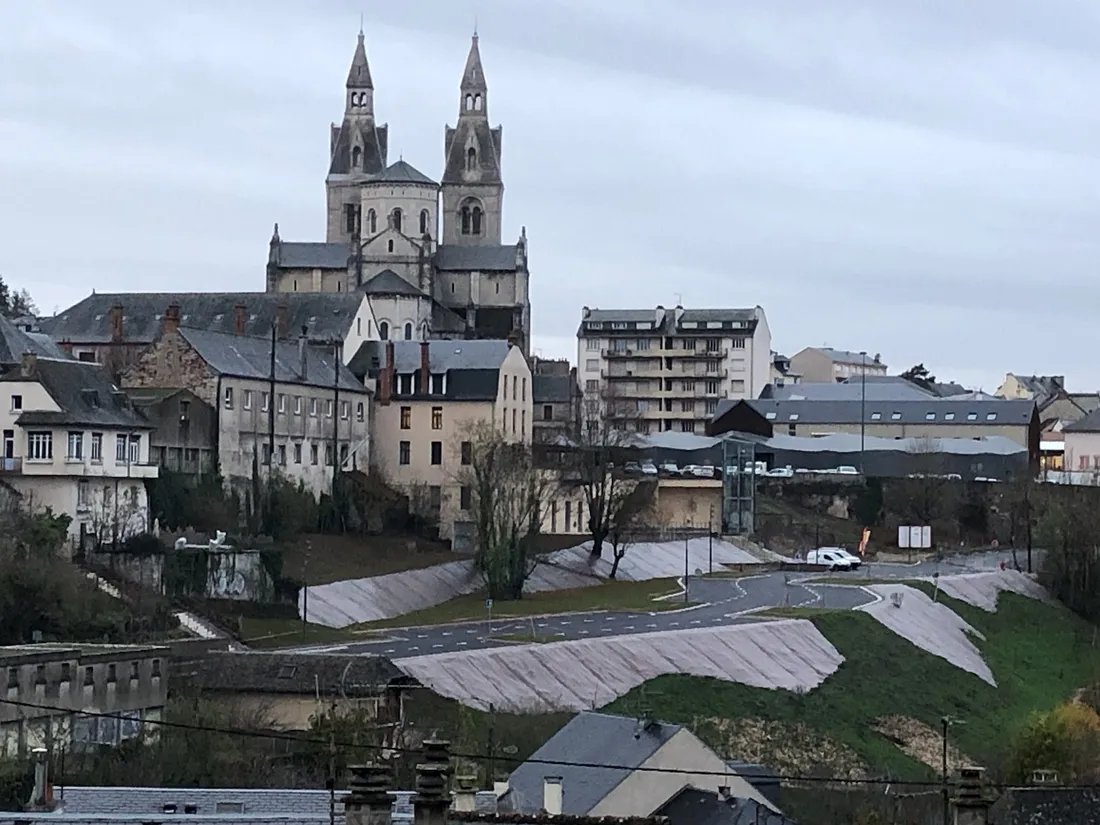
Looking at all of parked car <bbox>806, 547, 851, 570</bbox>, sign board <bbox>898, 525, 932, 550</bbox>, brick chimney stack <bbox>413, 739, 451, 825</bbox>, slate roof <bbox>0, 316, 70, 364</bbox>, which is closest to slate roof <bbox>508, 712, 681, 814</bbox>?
brick chimney stack <bbox>413, 739, 451, 825</bbox>

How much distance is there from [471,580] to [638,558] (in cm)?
1186

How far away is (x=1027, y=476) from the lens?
11256cm

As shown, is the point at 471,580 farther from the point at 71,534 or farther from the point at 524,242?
the point at 524,242

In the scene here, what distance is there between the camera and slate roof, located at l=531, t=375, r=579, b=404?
11788cm

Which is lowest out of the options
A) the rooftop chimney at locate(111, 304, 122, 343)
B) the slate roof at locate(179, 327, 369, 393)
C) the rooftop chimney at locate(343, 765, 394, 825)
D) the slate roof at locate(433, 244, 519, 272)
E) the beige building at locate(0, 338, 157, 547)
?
the rooftop chimney at locate(343, 765, 394, 825)

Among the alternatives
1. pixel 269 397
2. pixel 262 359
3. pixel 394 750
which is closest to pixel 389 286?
pixel 262 359

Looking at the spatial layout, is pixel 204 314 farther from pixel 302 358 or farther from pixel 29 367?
pixel 29 367

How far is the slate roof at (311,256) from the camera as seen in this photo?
5217 inches

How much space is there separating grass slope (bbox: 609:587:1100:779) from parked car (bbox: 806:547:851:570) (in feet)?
30.9

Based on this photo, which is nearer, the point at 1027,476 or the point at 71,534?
the point at 71,534

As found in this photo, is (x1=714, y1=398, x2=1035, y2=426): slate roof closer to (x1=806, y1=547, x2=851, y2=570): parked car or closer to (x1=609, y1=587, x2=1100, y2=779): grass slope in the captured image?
(x1=806, y1=547, x2=851, y2=570): parked car

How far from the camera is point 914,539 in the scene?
4092 inches

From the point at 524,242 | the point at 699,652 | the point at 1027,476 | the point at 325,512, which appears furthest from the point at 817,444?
the point at 699,652

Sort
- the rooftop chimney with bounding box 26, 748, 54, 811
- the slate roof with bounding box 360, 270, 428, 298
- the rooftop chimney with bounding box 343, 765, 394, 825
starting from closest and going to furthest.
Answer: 1. the rooftop chimney with bounding box 343, 765, 394, 825
2. the rooftop chimney with bounding box 26, 748, 54, 811
3. the slate roof with bounding box 360, 270, 428, 298
